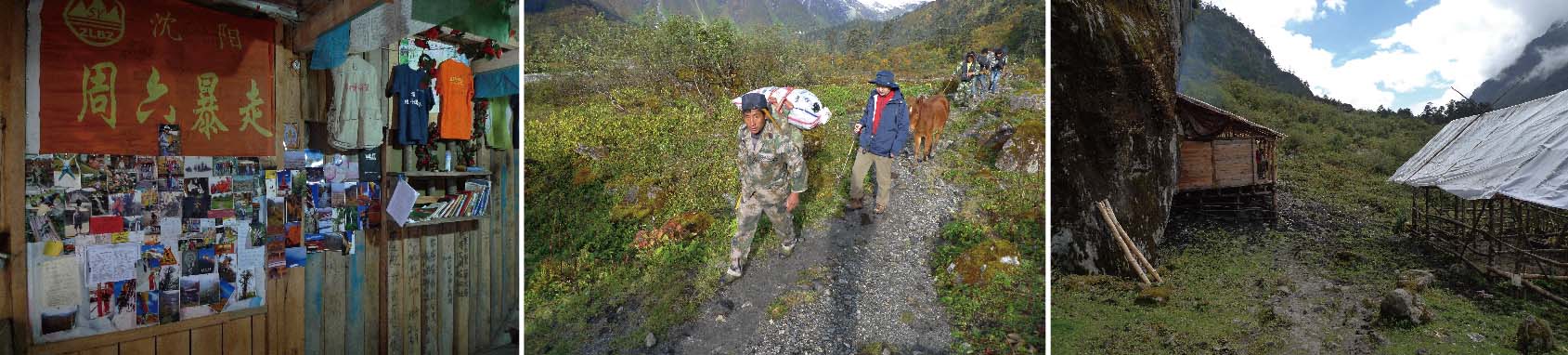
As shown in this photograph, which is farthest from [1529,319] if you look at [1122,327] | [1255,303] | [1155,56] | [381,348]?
[381,348]

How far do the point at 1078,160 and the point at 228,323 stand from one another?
4914 millimetres

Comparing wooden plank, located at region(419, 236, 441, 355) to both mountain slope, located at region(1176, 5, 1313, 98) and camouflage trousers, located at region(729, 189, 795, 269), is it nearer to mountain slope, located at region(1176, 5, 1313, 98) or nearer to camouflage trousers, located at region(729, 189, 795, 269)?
camouflage trousers, located at region(729, 189, 795, 269)

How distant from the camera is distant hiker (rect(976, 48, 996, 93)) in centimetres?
267

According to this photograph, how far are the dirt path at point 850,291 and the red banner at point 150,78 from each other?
229cm

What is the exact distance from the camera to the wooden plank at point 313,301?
3.12m

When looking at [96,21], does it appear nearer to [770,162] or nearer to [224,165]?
[224,165]

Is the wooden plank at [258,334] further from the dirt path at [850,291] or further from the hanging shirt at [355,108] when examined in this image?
the dirt path at [850,291]

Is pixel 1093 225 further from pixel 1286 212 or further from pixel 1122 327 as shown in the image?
pixel 1286 212

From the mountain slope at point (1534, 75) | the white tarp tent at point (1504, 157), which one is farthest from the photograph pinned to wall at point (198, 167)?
the mountain slope at point (1534, 75)

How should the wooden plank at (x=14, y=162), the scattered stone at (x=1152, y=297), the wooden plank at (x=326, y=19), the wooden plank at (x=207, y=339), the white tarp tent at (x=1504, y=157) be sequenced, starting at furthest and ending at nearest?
1. the scattered stone at (x=1152, y=297)
2. the white tarp tent at (x=1504, y=157)
3. the wooden plank at (x=207, y=339)
4. the wooden plank at (x=326, y=19)
5. the wooden plank at (x=14, y=162)

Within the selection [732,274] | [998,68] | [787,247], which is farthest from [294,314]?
[998,68]

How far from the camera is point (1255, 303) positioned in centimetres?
390

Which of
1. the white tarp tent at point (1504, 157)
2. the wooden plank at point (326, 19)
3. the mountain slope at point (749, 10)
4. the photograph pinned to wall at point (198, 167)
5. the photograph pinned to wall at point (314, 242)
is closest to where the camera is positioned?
the wooden plank at point (326, 19)

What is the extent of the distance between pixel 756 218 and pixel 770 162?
0.27 m
